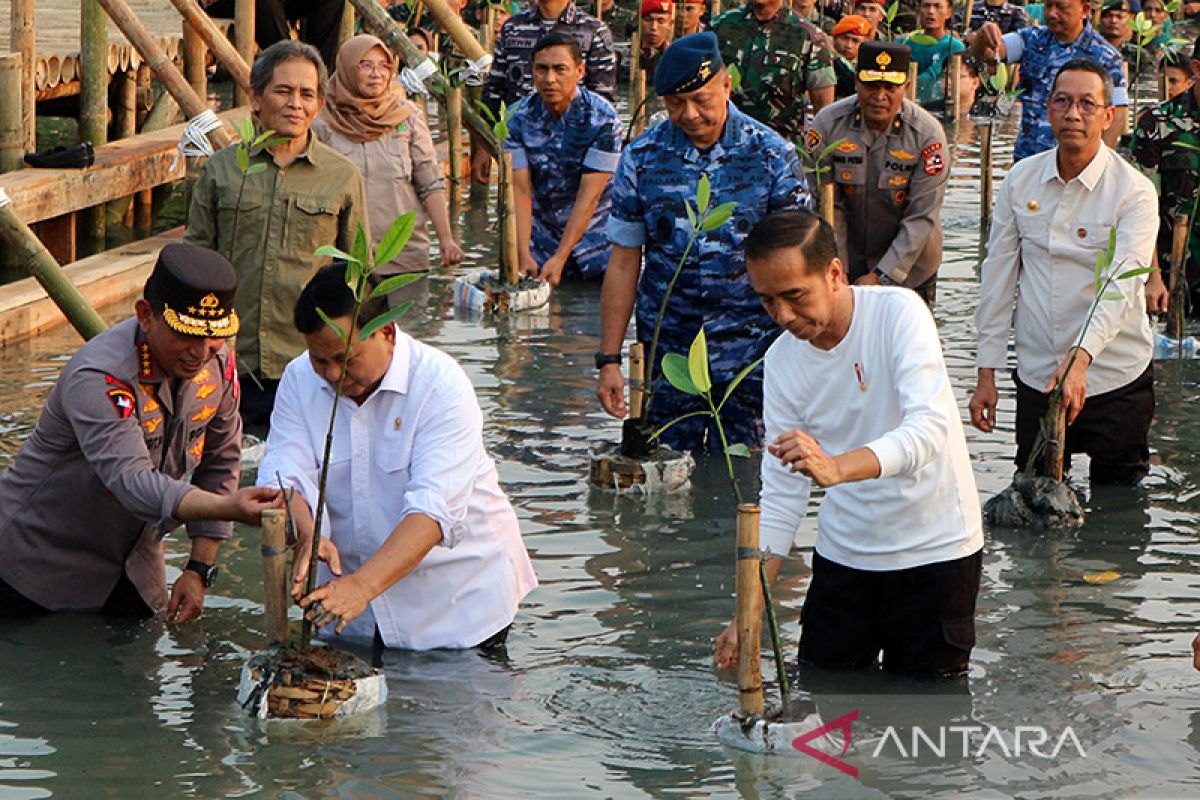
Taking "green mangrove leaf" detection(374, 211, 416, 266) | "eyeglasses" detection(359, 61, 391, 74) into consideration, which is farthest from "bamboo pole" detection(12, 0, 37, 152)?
"green mangrove leaf" detection(374, 211, 416, 266)

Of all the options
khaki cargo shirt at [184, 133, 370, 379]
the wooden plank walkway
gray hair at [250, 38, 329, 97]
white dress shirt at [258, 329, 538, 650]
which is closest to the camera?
white dress shirt at [258, 329, 538, 650]

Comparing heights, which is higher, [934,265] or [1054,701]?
[934,265]

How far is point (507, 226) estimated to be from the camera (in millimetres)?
10742

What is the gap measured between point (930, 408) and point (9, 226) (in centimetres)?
449

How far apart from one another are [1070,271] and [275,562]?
3.61 metres

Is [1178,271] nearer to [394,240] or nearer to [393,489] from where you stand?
[393,489]

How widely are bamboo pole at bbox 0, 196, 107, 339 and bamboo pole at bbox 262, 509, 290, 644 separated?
3252 millimetres

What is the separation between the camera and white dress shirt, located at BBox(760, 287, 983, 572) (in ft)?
15.9

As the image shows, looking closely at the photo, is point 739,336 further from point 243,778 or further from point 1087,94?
point 243,778

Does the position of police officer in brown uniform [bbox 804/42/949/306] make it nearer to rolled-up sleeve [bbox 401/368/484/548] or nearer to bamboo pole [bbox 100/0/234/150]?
bamboo pole [bbox 100/0/234/150]

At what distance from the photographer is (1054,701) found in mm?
5418

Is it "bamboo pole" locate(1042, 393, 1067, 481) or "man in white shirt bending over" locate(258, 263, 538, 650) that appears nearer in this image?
"man in white shirt bending over" locate(258, 263, 538, 650)

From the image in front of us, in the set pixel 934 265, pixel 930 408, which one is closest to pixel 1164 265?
pixel 934 265

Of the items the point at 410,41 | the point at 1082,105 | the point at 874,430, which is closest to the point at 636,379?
the point at 1082,105
